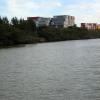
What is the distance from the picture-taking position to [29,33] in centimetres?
9444

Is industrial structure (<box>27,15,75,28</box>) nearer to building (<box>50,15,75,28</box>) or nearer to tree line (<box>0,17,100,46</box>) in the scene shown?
building (<box>50,15,75,28</box>)

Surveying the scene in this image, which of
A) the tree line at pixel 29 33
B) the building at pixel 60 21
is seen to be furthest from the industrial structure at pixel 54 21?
the tree line at pixel 29 33

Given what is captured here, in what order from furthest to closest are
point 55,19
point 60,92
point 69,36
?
point 55,19 → point 69,36 → point 60,92

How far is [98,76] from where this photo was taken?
19.0 meters

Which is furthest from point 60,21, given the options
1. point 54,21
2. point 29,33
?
point 29,33

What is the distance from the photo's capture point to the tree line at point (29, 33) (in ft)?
245

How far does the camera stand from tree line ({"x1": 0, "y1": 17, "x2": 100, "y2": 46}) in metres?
74.7

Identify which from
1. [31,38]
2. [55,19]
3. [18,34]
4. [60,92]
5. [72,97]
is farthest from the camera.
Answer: [55,19]

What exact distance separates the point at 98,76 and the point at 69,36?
320 feet

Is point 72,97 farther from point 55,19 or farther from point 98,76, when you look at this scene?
point 55,19

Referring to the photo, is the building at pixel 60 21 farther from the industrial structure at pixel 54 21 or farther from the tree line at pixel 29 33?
the tree line at pixel 29 33

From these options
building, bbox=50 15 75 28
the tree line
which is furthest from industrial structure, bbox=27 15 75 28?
the tree line

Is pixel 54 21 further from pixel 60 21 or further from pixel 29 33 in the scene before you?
pixel 29 33

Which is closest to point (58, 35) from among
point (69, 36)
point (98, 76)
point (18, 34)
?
point (69, 36)
